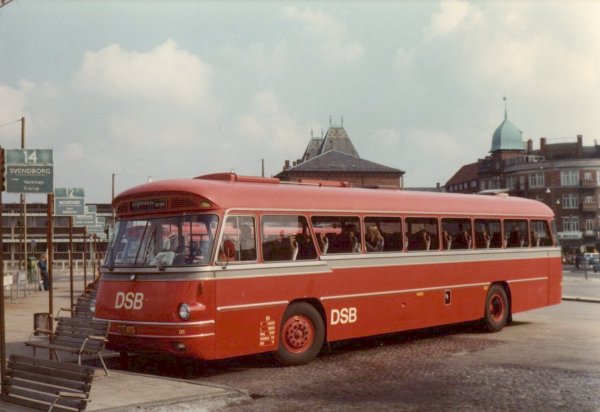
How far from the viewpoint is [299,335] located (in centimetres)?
1312

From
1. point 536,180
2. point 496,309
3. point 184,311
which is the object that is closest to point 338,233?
point 184,311

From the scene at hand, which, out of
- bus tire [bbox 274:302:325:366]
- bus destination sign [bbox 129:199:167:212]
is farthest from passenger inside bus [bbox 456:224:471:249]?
bus destination sign [bbox 129:199:167:212]

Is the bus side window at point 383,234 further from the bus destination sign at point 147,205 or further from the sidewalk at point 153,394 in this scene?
the sidewalk at point 153,394

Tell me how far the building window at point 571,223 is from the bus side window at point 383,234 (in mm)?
91363

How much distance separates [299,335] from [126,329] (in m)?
2.82

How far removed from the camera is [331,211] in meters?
14.0

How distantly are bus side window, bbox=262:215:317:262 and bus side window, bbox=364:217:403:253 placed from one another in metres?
1.57

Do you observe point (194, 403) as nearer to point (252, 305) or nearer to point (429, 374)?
point (252, 305)

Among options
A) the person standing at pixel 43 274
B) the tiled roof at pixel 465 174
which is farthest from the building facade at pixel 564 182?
the person standing at pixel 43 274

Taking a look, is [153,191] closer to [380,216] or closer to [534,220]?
[380,216]

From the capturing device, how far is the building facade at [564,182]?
101000 mm

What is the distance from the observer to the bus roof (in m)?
12.3

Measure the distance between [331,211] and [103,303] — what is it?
417cm

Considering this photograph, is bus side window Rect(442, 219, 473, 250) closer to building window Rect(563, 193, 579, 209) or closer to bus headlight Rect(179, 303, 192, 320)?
bus headlight Rect(179, 303, 192, 320)
